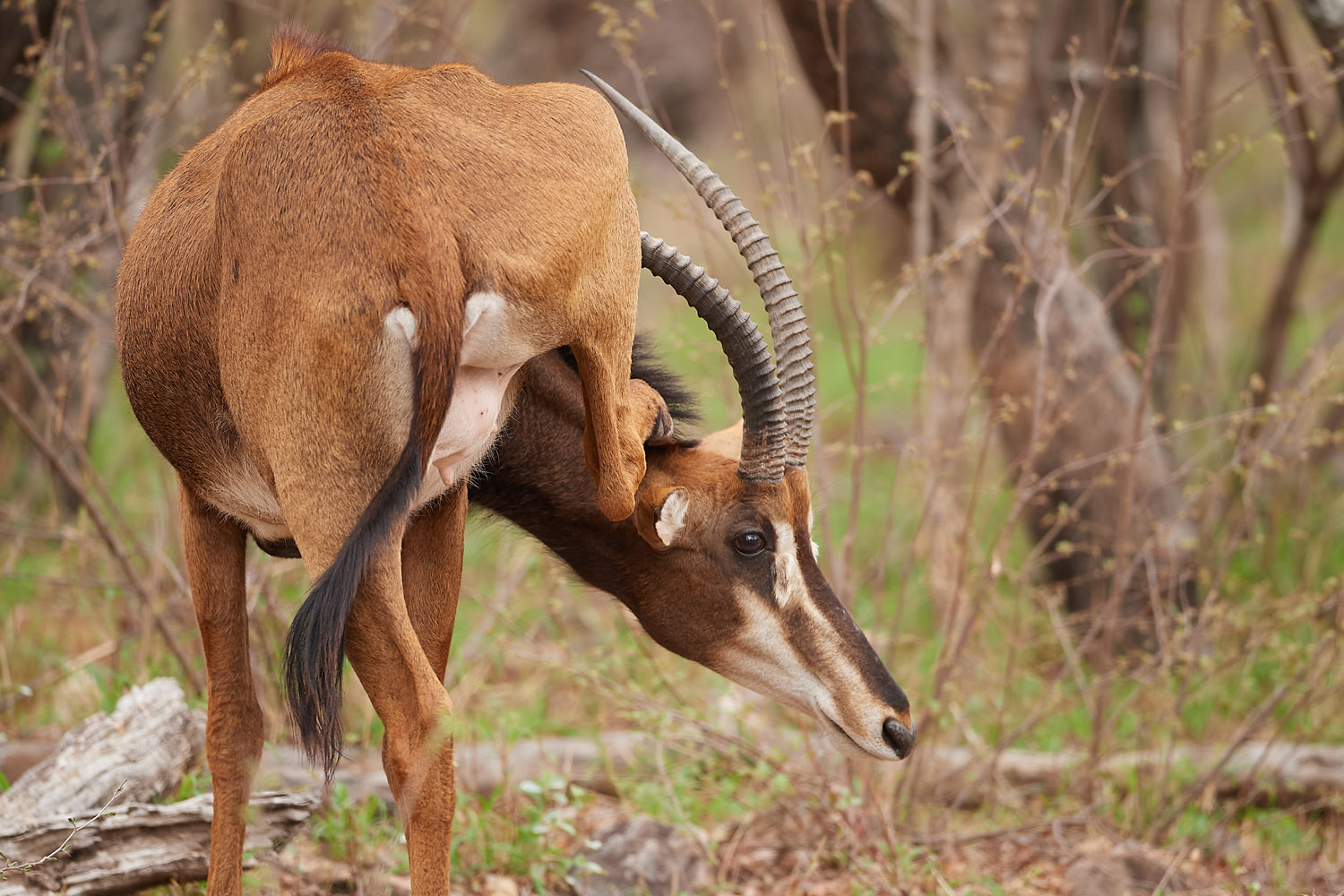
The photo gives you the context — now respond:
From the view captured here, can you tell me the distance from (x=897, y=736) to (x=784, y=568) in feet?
1.86

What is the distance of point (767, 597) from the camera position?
3578mm

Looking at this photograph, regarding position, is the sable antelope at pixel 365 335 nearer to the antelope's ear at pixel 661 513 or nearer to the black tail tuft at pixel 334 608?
the black tail tuft at pixel 334 608

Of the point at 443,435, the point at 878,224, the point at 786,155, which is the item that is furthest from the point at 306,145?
the point at 878,224

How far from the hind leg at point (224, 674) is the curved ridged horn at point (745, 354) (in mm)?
1351

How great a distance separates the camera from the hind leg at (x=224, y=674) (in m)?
3.26

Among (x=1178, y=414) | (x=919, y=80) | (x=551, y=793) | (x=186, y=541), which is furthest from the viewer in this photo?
(x=1178, y=414)

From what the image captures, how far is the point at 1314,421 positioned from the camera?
715 centimetres

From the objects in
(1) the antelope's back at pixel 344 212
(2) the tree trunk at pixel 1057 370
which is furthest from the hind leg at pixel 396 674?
(2) the tree trunk at pixel 1057 370

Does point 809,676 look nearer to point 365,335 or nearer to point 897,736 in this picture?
point 897,736

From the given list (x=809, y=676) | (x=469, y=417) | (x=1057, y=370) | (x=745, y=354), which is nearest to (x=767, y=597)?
(x=809, y=676)

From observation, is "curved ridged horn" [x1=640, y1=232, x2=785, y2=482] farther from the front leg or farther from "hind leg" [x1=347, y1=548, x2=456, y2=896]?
"hind leg" [x1=347, y1=548, x2=456, y2=896]

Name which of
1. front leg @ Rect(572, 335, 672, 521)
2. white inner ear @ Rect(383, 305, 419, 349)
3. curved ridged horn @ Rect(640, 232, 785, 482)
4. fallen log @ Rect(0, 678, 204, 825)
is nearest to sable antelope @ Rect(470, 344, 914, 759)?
curved ridged horn @ Rect(640, 232, 785, 482)

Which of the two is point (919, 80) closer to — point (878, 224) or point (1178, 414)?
point (1178, 414)

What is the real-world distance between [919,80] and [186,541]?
183 inches
